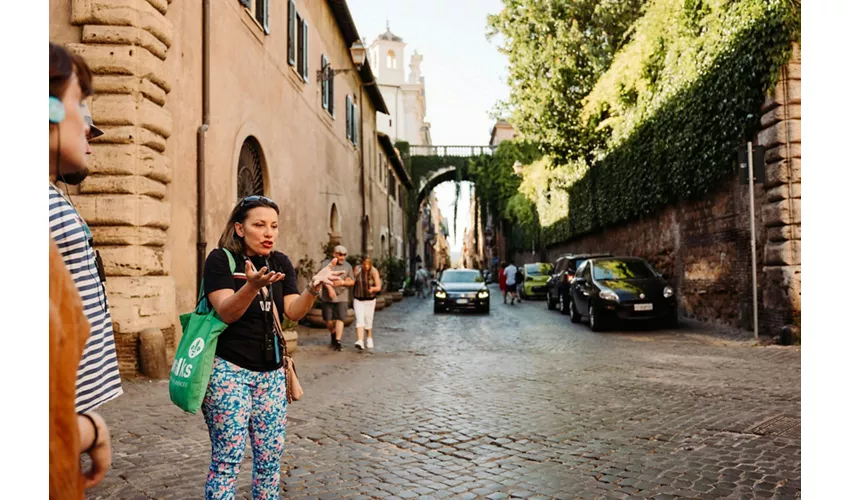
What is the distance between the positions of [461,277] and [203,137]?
12639 mm

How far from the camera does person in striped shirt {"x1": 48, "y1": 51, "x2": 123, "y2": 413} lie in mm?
1558

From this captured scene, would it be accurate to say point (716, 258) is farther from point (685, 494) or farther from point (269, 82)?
point (685, 494)

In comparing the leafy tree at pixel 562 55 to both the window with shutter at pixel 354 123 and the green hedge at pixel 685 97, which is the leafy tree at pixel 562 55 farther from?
the window with shutter at pixel 354 123

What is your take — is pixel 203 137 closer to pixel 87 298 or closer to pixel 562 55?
pixel 87 298

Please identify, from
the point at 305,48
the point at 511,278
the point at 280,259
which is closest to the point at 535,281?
the point at 511,278

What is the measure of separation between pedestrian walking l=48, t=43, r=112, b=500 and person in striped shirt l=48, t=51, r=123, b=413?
3 cm

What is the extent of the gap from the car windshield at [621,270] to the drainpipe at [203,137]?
27.7 feet

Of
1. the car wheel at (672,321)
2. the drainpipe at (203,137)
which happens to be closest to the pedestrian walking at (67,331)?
the drainpipe at (203,137)

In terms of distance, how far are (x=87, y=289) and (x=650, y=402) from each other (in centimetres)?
573

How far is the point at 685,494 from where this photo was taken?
375 centimetres

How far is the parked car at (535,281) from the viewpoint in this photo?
26.0 metres

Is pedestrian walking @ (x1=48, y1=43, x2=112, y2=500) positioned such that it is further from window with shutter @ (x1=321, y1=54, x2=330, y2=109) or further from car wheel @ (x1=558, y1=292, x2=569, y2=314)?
car wheel @ (x1=558, y1=292, x2=569, y2=314)
